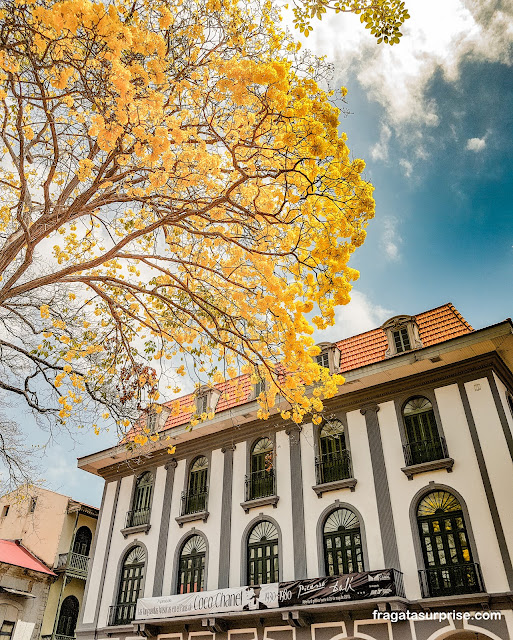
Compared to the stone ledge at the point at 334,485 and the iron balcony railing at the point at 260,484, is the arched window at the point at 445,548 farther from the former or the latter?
the iron balcony railing at the point at 260,484

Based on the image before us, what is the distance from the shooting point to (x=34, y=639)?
20234 mm

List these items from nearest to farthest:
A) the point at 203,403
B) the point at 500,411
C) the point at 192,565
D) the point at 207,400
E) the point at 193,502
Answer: the point at 500,411, the point at 192,565, the point at 193,502, the point at 207,400, the point at 203,403

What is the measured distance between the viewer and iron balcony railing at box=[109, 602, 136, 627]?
16.4m

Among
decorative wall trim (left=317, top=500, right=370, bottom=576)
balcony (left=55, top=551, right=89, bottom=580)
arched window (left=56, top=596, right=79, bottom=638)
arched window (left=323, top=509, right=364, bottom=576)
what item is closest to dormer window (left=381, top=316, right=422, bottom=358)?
decorative wall trim (left=317, top=500, right=370, bottom=576)

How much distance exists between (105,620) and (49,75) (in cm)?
1711

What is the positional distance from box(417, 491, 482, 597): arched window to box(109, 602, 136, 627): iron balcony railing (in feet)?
33.3

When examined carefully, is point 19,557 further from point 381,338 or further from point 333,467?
point 381,338

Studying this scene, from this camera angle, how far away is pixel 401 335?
14875 mm

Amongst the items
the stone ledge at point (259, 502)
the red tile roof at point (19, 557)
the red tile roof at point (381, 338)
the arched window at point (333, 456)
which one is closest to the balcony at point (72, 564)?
the red tile roof at point (19, 557)

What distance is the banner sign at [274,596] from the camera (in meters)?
11.5

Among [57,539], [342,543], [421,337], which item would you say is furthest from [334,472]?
[57,539]

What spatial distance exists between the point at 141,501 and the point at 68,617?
27.1ft

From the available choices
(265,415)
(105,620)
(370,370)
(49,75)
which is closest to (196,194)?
(49,75)

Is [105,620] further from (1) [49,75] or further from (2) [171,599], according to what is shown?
(1) [49,75]
